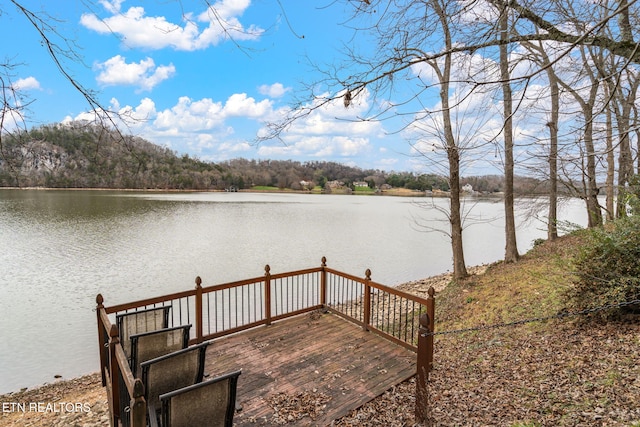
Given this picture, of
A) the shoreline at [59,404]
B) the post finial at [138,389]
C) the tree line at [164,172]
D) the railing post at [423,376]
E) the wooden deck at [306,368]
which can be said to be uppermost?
the tree line at [164,172]

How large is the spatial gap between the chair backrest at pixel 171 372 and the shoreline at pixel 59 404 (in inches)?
63.4

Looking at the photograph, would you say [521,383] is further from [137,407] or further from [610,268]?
[137,407]

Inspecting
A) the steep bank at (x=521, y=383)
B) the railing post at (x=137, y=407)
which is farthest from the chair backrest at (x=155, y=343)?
the railing post at (x=137, y=407)

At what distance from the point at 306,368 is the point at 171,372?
6.10 feet

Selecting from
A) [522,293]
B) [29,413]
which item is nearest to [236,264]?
[29,413]

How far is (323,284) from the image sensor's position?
6152 millimetres

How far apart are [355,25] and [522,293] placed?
607cm

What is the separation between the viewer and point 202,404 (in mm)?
2469

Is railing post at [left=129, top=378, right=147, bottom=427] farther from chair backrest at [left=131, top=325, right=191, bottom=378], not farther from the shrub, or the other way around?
the shrub

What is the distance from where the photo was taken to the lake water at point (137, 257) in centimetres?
737

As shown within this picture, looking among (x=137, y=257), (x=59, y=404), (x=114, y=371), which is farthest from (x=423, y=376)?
(x=137, y=257)

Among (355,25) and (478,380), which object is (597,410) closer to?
(478,380)

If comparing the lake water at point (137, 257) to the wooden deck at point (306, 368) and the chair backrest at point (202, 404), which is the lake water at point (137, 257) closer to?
the wooden deck at point (306, 368)

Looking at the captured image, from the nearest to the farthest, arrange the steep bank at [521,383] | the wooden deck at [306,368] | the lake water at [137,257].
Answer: the steep bank at [521,383] → the wooden deck at [306,368] → the lake water at [137,257]
